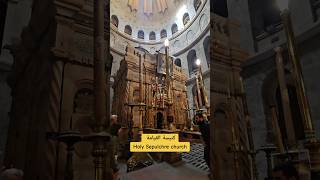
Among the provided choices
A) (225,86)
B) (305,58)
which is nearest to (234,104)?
(225,86)

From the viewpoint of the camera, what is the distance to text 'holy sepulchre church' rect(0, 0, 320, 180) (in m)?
1.72

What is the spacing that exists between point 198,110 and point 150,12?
24.6ft

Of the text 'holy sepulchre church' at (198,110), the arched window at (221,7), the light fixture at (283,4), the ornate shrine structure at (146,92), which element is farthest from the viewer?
the ornate shrine structure at (146,92)

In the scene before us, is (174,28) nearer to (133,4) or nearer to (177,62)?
(177,62)

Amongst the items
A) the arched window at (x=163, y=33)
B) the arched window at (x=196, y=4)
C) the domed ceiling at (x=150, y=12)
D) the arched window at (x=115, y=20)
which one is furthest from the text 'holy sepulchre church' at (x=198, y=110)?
the arched window at (x=196, y=4)

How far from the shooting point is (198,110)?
18.5ft

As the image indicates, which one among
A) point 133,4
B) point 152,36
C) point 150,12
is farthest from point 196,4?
point 133,4

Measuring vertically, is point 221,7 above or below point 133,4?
below

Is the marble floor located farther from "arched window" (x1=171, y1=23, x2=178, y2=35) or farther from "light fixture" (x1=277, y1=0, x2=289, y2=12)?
"arched window" (x1=171, y1=23, x2=178, y2=35)

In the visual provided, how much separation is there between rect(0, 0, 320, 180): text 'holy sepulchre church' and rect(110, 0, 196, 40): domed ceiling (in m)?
0.21

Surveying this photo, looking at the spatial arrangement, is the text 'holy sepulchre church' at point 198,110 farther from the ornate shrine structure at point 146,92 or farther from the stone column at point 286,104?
the ornate shrine structure at point 146,92

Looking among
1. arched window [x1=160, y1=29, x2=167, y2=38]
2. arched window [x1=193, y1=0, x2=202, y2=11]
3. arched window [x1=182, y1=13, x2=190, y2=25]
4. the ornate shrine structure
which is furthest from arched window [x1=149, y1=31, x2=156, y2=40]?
arched window [x1=193, y1=0, x2=202, y2=11]

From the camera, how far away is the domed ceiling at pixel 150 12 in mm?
8820

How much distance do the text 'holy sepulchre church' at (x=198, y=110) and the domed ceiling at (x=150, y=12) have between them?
21cm
